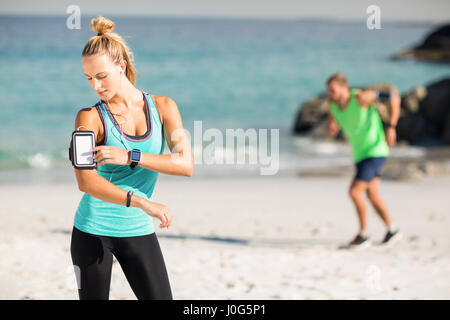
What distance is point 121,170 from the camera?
2170 millimetres

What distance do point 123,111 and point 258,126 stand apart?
69.9 ft

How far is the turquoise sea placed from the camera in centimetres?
1580

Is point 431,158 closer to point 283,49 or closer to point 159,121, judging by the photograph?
point 159,121

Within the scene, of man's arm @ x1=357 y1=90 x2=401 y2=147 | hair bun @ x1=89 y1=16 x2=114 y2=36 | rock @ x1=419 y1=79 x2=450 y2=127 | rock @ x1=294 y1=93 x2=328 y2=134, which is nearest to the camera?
hair bun @ x1=89 y1=16 x2=114 y2=36

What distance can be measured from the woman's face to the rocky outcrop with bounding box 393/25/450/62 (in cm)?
5151

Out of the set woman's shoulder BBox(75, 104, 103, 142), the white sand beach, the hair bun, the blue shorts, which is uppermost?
the hair bun

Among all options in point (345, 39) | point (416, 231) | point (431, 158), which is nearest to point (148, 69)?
point (431, 158)

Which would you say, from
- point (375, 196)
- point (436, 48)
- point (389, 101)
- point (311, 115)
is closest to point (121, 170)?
point (389, 101)

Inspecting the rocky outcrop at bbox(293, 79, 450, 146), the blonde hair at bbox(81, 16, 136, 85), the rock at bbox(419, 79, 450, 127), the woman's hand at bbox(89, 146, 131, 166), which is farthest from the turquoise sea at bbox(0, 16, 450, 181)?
the woman's hand at bbox(89, 146, 131, 166)

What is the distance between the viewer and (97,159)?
197 centimetres

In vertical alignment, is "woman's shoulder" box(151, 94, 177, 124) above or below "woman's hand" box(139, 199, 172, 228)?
above

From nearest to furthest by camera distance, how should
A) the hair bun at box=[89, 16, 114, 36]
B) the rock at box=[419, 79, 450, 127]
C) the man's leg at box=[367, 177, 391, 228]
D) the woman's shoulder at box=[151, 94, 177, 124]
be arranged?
1. the hair bun at box=[89, 16, 114, 36]
2. the woman's shoulder at box=[151, 94, 177, 124]
3. the man's leg at box=[367, 177, 391, 228]
4. the rock at box=[419, 79, 450, 127]

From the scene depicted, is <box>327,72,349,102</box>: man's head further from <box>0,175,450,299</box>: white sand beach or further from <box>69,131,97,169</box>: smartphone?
<box>69,131,97,169</box>: smartphone

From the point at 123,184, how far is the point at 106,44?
57 centimetres
